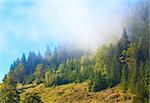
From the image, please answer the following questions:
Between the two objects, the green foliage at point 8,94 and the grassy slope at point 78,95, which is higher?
the green foliage at point 8,94

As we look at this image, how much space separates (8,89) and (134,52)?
88.8 metres

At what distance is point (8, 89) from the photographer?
232 ft

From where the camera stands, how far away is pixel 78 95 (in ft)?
488

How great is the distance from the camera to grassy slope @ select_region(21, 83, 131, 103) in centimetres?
13090

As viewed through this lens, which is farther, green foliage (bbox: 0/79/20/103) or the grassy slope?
the grassy slope

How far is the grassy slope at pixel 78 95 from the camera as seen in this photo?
131m

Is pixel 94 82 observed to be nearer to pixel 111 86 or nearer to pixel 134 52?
pixel 111 86

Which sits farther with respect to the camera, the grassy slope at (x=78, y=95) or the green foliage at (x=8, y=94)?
the grassy slope at (x=78, y=95)

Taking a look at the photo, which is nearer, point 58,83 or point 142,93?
point 142,93

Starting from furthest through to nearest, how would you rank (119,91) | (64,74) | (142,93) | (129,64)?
(64,74) < (129,64) < (119,91) < (142,93)

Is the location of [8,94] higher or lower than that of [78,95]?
higher

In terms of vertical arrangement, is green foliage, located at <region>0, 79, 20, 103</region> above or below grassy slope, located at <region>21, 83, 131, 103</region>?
above

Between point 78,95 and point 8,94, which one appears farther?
point 78,95

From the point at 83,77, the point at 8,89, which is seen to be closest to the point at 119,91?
the point at 83,77
